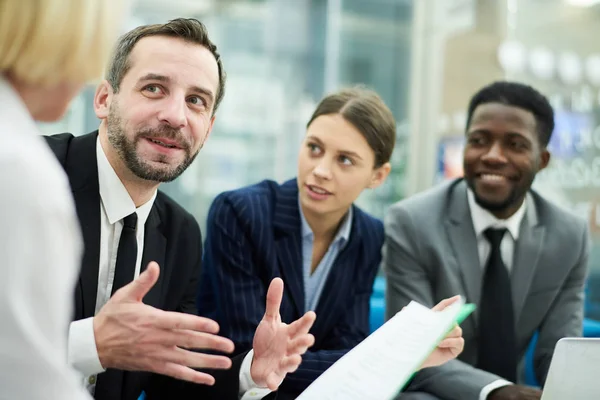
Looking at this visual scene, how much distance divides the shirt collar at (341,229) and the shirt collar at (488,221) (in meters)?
0.48

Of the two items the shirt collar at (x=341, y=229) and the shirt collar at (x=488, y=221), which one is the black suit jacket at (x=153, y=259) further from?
the shirt collar at (x=488, y=221)

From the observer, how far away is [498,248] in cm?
258

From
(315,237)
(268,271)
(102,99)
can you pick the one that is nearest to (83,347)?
(102,99)

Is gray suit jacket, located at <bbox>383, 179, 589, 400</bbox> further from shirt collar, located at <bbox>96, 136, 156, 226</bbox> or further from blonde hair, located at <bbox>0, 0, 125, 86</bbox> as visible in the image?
blonde hair, located at <bbox>0, 0, 125, 86</bbox>

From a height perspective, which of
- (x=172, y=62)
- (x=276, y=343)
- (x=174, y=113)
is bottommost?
(x=276, y=343)

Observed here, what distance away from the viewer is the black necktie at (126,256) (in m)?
1.73

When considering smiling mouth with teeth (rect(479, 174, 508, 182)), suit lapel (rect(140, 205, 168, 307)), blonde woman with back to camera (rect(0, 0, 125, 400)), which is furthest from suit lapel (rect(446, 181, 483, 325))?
blonde woman with back to camera (rect(0, 0, 125, 400))

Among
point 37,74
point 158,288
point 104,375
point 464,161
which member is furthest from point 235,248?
point 37,74

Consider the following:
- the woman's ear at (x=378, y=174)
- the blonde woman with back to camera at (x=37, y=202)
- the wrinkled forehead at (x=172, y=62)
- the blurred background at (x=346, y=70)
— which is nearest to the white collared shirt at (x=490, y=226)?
the woman's ear at (x=378, y=174)

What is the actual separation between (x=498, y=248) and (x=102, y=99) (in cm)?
151

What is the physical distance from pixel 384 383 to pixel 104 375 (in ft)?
2.50

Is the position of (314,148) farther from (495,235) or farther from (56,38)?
(56,38)

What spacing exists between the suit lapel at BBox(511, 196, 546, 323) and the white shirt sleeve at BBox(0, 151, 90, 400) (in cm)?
200

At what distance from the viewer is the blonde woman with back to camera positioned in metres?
0.87
